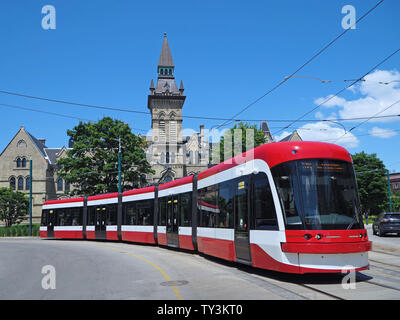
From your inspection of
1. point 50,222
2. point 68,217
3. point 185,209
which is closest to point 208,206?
point 185,209

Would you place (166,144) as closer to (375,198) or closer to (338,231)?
(375,198)

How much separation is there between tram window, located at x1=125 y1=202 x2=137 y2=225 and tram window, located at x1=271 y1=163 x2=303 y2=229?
13.6 meters

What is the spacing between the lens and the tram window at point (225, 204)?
11594 mm

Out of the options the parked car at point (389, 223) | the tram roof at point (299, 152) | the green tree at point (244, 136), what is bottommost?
the parked car at point (389, 223)

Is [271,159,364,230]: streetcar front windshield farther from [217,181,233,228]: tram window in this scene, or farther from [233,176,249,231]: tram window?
[217,181,233,228]: tram window

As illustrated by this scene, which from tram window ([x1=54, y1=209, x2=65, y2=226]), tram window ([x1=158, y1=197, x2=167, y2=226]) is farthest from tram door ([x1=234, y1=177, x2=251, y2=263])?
tram window ([x1=54, y1=209, x2=65, y2=226])

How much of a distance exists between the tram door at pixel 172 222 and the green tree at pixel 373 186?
141ft

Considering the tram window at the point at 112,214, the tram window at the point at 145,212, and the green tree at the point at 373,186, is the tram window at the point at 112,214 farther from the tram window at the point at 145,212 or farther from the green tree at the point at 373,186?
the green tree at the point at 373,186

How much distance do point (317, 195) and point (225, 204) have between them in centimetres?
379

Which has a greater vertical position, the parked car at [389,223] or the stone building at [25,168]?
the stone building at [25,168]

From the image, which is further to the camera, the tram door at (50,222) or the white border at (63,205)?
the tram door at (50,222)

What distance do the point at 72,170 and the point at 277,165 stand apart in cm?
3559

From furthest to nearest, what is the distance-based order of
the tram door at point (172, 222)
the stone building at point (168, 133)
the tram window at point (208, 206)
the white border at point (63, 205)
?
the stone building at point (168, 133) < the white border at point (63, 205) < the tram door at point (172, 222) < the tram window at point (208, 206)

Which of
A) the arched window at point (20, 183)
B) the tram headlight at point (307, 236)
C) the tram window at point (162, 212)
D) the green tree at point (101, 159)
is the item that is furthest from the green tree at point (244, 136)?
the arched window at point (20, 183)
